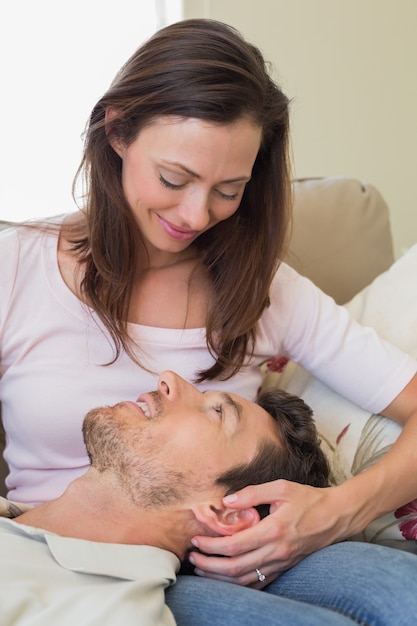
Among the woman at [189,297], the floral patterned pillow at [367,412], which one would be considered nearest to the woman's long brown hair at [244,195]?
the woman at [189,297]

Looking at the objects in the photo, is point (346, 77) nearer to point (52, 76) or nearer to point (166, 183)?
point (52, 76)

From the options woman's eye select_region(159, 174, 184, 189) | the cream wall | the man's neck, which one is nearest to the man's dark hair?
the man's neck

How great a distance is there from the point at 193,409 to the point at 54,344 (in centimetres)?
31

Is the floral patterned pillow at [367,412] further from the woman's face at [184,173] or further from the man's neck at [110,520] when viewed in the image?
the woman's face at [184,173]

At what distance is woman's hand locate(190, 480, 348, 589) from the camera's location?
1.26m

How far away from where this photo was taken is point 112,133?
143 cm

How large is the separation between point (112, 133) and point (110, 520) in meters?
0.69

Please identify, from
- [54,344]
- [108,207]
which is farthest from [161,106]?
[54,344]

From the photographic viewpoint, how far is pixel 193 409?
1399mm

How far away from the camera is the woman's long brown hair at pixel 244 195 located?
1.34m

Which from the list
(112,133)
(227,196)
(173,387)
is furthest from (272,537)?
(112,133)

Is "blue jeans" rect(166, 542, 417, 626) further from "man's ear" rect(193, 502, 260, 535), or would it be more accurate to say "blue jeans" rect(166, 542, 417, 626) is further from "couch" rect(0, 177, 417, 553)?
"couch" rect(0, 177, 417, 553)

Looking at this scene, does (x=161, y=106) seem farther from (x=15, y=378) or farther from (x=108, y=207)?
(x=15, y=378)

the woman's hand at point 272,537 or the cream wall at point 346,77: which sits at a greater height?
the cream wall at point 346,77
